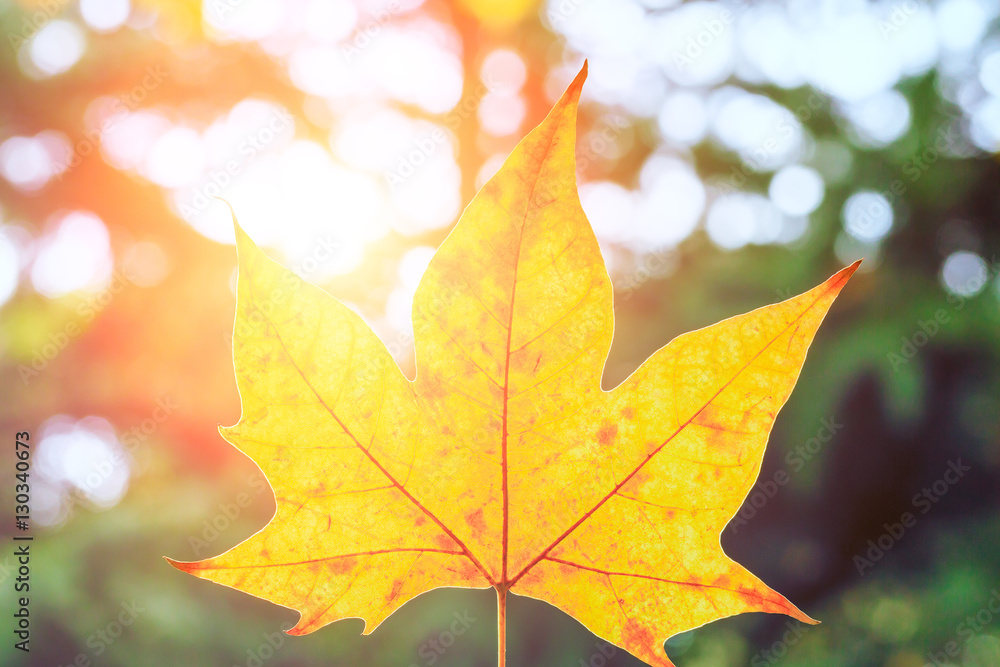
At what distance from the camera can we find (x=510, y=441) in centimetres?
40

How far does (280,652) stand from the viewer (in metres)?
1.86

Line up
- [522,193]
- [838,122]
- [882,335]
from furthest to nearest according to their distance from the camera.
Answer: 1. [838,122]
2. [882,335]
3. [522,193]

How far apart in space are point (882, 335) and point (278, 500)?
2.17 m

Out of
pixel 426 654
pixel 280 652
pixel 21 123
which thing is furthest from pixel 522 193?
pixel 21 123

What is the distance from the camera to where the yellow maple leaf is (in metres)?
0.37

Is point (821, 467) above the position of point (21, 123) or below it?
below

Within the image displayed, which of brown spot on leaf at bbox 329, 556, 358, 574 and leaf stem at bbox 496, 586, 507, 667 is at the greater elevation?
brown spot on leaf at bbox 329, 556, 358, 574

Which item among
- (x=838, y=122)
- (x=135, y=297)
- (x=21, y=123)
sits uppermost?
(x=21, y=123)

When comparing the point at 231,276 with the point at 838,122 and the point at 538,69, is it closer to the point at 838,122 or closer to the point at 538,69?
the point at 538,69

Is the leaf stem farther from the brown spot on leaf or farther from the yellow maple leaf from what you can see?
the brown spot on leaf

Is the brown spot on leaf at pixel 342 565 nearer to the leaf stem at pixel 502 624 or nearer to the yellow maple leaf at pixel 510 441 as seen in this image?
the yellow maple leaf at pixel 510 441

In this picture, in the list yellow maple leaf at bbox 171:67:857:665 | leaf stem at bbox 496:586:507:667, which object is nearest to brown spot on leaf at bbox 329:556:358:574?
yellow maple leaf at bbox 171:67:857:665

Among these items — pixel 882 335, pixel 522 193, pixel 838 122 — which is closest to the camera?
pixel 522 193

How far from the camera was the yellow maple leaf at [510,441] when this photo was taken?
0.37 meters
